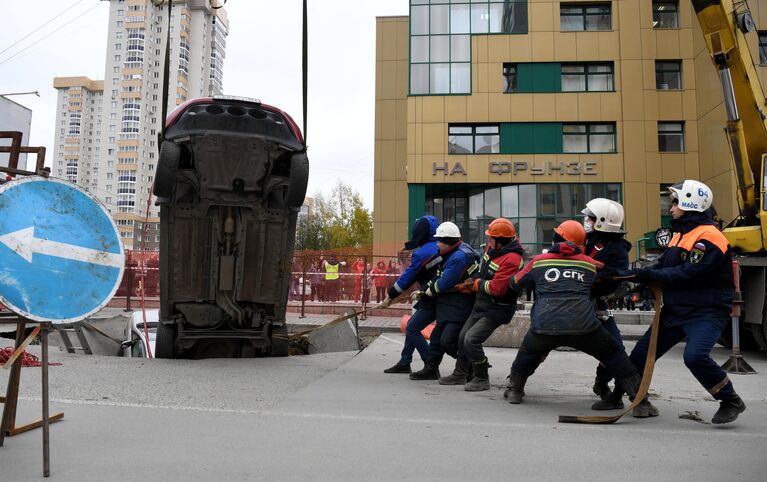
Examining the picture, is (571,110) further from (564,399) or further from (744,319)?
(564,399)

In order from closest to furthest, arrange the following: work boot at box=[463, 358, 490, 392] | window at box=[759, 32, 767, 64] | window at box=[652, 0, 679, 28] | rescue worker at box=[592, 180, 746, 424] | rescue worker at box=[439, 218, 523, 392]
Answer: rescue worker at box=[592, 180, 746, 424]
rescue worker at box=[439, 218, 523, 392]
work boot at box=[463, 358, 490, 392]
window at box=[759, 32, 767, 64]
window at box=[652, 0, 679, 28]

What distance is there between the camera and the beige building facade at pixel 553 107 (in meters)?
27.1

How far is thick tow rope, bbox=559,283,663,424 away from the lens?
15.1ft

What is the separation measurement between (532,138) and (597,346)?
2372 cm

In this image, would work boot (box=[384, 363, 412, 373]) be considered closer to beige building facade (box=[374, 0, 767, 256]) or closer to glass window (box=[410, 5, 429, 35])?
beige building facade (box=[374, 0, 767, 256])

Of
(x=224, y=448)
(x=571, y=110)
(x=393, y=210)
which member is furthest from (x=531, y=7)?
(x=224, y=448)

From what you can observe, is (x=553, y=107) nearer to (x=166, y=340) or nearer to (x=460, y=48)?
(x=460, y=48)

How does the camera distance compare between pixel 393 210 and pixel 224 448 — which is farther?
pixel 393 210

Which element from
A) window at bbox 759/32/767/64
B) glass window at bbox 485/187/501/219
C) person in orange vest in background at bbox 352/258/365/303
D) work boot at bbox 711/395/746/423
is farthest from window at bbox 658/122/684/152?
work boot at bbox 711/395/746/423

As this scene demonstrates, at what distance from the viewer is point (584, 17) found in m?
27.7

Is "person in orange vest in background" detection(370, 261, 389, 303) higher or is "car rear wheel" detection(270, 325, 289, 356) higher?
"person in orange vest in background" detection(370, 261, 389, 303)

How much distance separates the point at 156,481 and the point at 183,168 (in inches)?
176

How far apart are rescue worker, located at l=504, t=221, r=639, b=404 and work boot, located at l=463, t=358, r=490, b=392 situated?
105cm

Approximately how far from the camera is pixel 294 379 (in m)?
6.26
